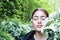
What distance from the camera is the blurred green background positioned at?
329 inches

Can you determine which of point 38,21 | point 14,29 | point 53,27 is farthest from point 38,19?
point 14,29

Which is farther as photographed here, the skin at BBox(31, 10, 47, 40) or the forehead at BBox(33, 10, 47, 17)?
the forehead at BBox(33, 10, 47, 17)

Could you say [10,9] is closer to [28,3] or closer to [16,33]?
[28,3]

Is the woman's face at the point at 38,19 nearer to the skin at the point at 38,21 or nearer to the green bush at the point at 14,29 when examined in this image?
the skin at the point at 38,21

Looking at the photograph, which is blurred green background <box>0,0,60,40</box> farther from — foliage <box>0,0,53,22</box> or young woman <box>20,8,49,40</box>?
young woman <box>20,8,49,40</box>

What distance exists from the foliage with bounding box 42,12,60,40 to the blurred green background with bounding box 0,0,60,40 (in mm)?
5010

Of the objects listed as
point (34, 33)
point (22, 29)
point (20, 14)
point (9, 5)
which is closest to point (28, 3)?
point (20, 14)

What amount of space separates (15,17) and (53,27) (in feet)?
29.2

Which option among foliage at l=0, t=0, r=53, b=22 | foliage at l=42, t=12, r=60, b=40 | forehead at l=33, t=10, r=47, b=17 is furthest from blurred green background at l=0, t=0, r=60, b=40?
foliage at l=42, t=12, r=60, b=40

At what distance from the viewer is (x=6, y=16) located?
36.3 ft

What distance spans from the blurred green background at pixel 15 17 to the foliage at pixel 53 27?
501 cm

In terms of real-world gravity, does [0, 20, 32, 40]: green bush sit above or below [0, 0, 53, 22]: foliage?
below

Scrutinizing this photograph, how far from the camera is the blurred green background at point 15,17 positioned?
8.37 meters

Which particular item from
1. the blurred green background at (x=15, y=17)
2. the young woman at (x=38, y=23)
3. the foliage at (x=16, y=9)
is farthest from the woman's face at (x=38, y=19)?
the foliage at (x=16, y=9)
